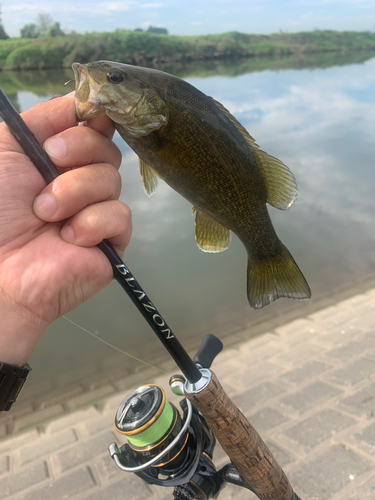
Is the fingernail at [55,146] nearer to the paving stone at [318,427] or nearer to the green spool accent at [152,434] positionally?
the green spool accent at [152,434]

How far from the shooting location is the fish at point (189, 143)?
100 cm

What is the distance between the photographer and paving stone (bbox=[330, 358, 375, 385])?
326cm

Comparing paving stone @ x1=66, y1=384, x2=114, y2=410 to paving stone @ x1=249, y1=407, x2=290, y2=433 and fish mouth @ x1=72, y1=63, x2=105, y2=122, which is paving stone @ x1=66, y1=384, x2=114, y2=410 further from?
fish mouth @ x1=72, y1=63, x2=105, y2=122

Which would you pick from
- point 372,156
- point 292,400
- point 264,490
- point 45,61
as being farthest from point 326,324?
point 45,61

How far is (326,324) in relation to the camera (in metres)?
4.19

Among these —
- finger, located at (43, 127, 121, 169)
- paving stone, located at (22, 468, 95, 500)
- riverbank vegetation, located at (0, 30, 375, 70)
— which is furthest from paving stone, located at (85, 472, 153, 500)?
riverbank vegetation, located at (0, 30, 375, 70)

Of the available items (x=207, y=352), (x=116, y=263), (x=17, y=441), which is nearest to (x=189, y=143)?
(x=116, y=263)

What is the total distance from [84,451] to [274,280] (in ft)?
7.89

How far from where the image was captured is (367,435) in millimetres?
2703

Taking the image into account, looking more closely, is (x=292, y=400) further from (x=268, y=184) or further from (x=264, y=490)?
(x=268, y=184)

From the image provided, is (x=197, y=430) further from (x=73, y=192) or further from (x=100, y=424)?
(x=100, y=424)

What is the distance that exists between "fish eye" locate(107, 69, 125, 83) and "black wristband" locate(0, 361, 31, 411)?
876 mm

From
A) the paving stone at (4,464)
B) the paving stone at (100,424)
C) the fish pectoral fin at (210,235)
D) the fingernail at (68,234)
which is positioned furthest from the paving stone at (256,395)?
the fingernail at (68,234)

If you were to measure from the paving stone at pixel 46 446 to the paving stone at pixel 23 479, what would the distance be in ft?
0.33
